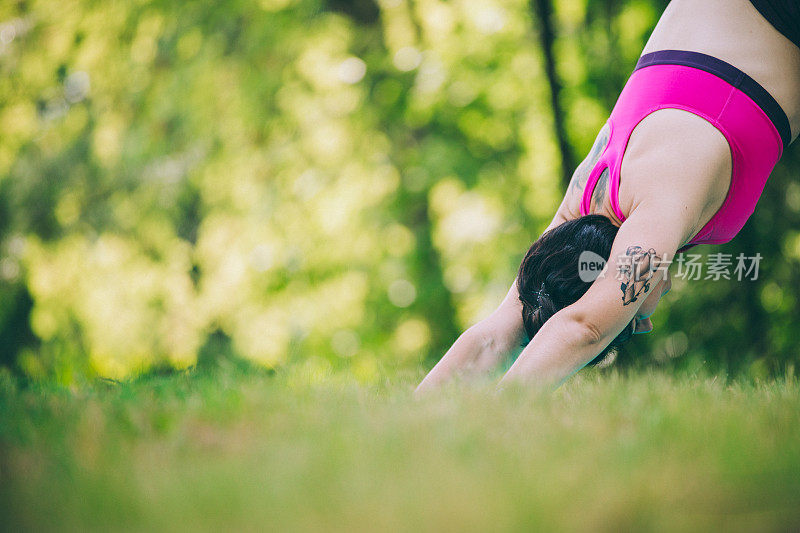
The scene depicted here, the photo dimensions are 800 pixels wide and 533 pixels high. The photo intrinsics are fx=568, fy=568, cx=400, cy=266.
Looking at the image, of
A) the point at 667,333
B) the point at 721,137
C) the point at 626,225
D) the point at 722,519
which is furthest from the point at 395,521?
the point at 667,333

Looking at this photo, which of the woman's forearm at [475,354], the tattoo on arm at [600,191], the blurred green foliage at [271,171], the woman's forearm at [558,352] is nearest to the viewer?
the woman's forearm at [558,352]

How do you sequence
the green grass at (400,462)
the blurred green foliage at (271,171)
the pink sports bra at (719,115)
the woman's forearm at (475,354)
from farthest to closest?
the blurred green foliage at (271,171), the woman's forearm at (475,354), the pink sports bra at (719,115), the green grass at (400,462)

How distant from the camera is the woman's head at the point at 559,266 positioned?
2.07m

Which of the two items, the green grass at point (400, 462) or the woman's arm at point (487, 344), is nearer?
the green grass at point (400, 462)

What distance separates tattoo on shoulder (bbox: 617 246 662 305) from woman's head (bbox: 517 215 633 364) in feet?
0.61

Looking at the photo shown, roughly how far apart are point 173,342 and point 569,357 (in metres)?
6.90

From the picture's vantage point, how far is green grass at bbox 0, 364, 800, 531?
38.6 inches

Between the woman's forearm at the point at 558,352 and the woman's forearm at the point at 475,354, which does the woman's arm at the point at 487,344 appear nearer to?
the woman's forearm at the point at 475,354

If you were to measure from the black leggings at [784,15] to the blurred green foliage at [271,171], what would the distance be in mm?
3105

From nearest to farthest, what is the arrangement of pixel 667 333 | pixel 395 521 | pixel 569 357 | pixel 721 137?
pixel 395 521 < pixel 569 357 < pixel 721 137 < pixel 667 333

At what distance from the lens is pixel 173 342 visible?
25.1 feet

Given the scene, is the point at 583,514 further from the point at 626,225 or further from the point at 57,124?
the point at 57,124

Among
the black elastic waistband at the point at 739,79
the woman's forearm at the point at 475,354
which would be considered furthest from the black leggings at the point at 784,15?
the woman's forearm at the point at 475,354

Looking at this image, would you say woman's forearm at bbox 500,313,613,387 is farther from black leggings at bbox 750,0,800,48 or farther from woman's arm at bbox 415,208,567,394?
black leggings at bbox 750,0,800,48
